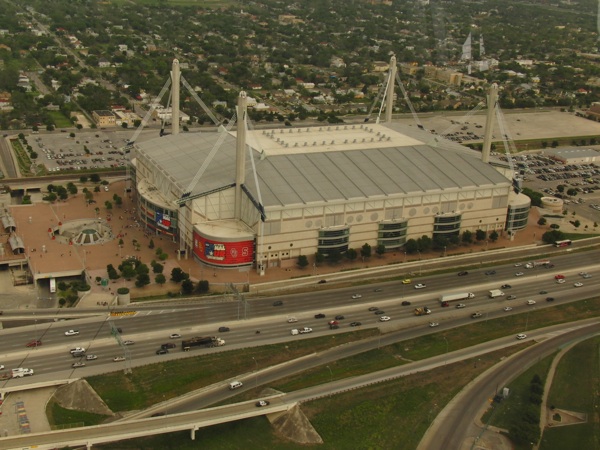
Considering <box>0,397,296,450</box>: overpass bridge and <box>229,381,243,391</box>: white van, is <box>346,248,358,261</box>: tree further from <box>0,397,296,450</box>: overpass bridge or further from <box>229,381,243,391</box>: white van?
<box>0,397,296,450</box>: overpass bridge

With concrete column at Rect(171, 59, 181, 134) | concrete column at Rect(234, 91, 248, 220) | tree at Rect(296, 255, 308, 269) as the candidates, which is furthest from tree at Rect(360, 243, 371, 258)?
concrete column at Rect(171, 59, 181, 134)

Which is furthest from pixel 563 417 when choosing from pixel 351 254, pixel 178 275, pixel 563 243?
pixel 178 275

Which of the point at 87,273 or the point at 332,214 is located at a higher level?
the point at 332,214

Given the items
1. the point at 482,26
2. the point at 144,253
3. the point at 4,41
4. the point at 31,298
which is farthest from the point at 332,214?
the point at 482,26

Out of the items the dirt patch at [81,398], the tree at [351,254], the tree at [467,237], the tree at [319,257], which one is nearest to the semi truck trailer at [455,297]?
the tree at [351,254]

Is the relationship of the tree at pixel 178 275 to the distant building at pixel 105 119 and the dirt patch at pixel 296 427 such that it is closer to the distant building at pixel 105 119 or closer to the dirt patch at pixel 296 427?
the dirt patch at pixel 296 427

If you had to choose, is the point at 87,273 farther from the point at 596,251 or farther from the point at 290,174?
the point at 596,251
